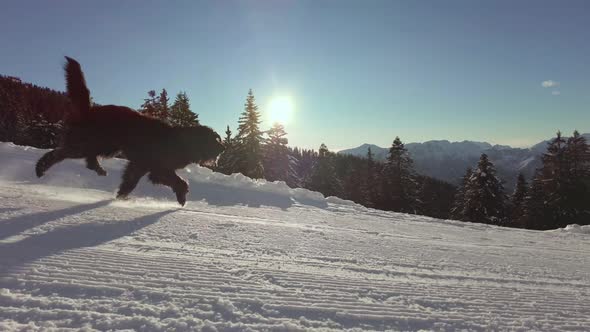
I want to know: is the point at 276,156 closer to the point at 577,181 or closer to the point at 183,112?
the point at 183,112

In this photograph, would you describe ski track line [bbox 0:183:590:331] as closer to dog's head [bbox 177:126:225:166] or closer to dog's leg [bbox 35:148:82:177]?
dog's leg [bbox 35:148:82:177]

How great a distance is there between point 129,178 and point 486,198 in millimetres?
30721

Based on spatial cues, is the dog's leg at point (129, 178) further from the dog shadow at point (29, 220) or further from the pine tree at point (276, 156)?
the pine tree at point (276, 156)

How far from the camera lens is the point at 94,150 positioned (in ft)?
20.1

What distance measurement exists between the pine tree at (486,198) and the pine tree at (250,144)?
720 inches

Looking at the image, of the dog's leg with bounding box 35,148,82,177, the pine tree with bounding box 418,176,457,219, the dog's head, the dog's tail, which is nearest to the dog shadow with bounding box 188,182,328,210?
the dog's head

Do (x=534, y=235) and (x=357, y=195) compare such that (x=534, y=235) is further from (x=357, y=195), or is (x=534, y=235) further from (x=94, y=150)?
(x=357, y=195)

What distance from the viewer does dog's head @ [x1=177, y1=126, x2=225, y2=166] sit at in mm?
6418

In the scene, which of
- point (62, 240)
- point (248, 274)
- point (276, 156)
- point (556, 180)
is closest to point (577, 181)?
point (556, 180)

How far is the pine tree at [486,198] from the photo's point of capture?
3008 cm

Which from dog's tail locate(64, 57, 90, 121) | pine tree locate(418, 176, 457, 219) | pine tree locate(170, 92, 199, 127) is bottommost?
pine tree locate(418, 176, 457, 219)

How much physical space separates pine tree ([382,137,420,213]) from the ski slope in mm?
28482

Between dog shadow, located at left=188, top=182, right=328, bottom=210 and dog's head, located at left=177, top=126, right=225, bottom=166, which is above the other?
dog's head, located at left=177, top=126, right=225, bottom=166

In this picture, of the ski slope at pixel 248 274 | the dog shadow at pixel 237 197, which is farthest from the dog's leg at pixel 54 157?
the dog shadow at pixel 237 197
